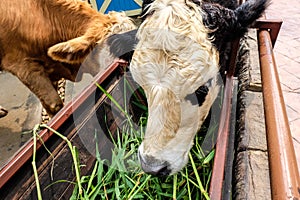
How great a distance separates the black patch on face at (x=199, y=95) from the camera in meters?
1.40

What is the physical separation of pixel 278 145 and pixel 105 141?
129cm

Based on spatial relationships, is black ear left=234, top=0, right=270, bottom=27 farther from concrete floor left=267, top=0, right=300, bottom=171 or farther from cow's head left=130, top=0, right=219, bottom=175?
concrete floor left=267, top=0, right=300, bottom=171

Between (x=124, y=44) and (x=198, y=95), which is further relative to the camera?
(x=124, y=44)

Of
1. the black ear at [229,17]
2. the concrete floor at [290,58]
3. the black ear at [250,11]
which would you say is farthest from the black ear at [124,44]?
the concrete floor at [290,58]

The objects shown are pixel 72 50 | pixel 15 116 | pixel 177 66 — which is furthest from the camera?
pixel 15 116

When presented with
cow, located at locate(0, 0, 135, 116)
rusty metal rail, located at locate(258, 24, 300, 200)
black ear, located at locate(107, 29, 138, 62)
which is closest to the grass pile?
black ear, located at locate(107, 29, 138, 62)

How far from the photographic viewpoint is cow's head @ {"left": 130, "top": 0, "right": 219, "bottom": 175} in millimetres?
1331

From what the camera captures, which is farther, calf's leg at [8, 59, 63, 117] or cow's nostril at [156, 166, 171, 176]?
calf's leg at [8, 59, 63, 117]

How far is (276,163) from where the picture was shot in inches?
32.6

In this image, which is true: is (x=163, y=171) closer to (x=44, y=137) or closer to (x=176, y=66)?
(x=176, y=66)

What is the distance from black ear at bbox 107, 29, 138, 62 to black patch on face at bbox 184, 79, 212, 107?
16.5 inches

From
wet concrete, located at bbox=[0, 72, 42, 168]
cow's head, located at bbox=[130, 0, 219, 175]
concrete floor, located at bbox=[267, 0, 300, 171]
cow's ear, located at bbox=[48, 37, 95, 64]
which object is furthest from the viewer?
wet concrete, located at bbox=[0, 72, 42, 168]

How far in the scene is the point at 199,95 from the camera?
1.43 m

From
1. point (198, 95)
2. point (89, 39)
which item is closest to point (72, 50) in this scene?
point (89, 39)
